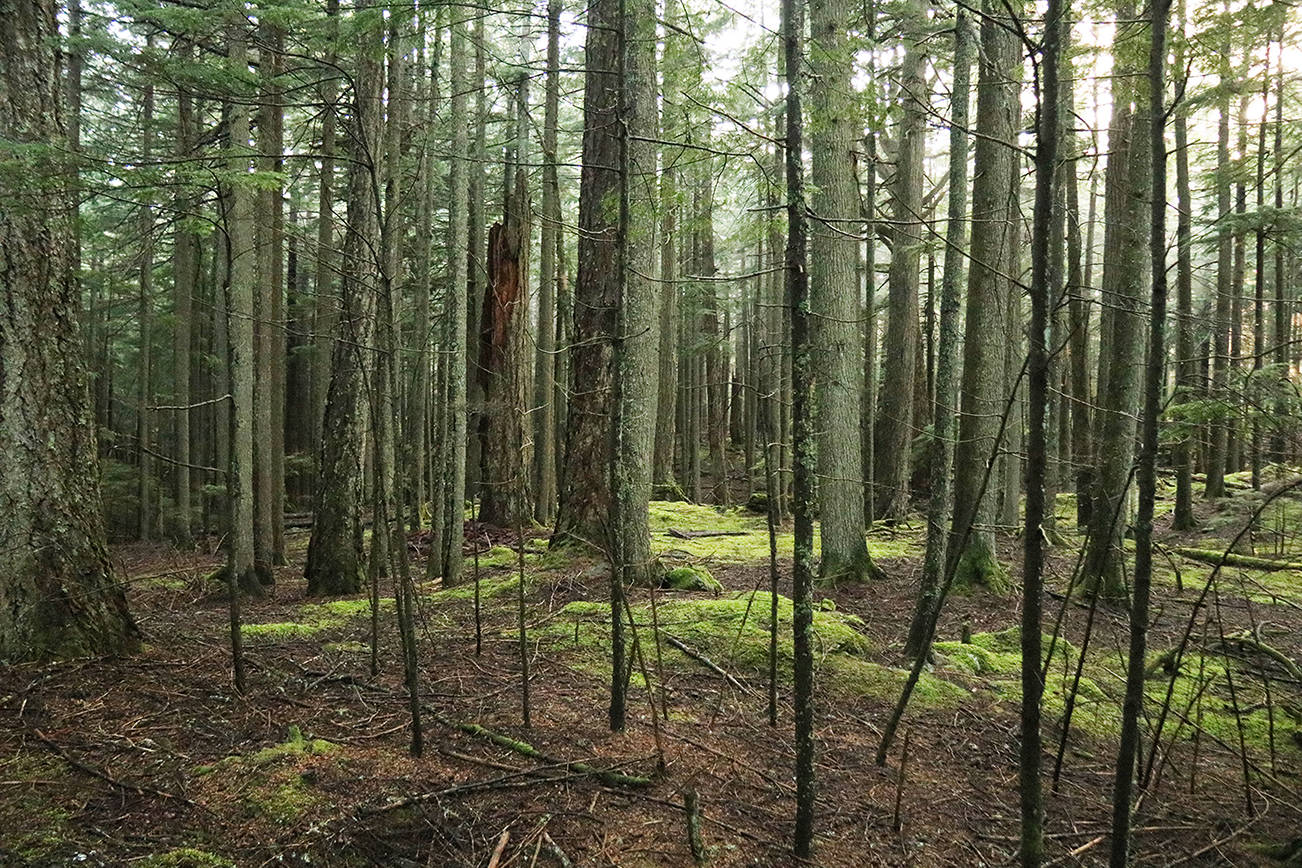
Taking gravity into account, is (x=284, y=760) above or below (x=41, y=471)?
below

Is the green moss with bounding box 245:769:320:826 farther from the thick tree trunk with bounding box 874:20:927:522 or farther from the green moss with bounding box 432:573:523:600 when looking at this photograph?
the thick tree trunk with bounding box 874:20:927:522

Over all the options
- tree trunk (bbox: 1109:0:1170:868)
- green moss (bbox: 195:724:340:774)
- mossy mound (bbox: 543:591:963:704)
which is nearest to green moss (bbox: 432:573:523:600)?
mossy mound (bbox: 543:591:963:704)

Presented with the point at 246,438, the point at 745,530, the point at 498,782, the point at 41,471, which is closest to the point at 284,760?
the point at 498,782

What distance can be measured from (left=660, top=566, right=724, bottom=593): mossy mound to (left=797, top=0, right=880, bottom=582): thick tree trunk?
1.38m

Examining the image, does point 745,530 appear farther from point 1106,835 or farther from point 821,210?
point 1106,835

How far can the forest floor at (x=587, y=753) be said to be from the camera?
318 centimetres

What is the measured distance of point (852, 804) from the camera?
3893mm

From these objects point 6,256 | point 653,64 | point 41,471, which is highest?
point 653,64

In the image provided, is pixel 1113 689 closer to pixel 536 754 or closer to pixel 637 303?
pixel 536 754

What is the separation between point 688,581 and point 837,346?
129 inches

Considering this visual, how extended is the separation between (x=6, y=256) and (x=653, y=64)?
202 inches

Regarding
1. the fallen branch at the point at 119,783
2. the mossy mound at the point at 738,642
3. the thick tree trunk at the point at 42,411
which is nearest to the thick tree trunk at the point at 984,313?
the mossy mound at the point at 738,642

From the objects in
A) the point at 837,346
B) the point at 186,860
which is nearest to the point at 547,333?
the point at 837,346

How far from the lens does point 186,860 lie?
9.32 ft
